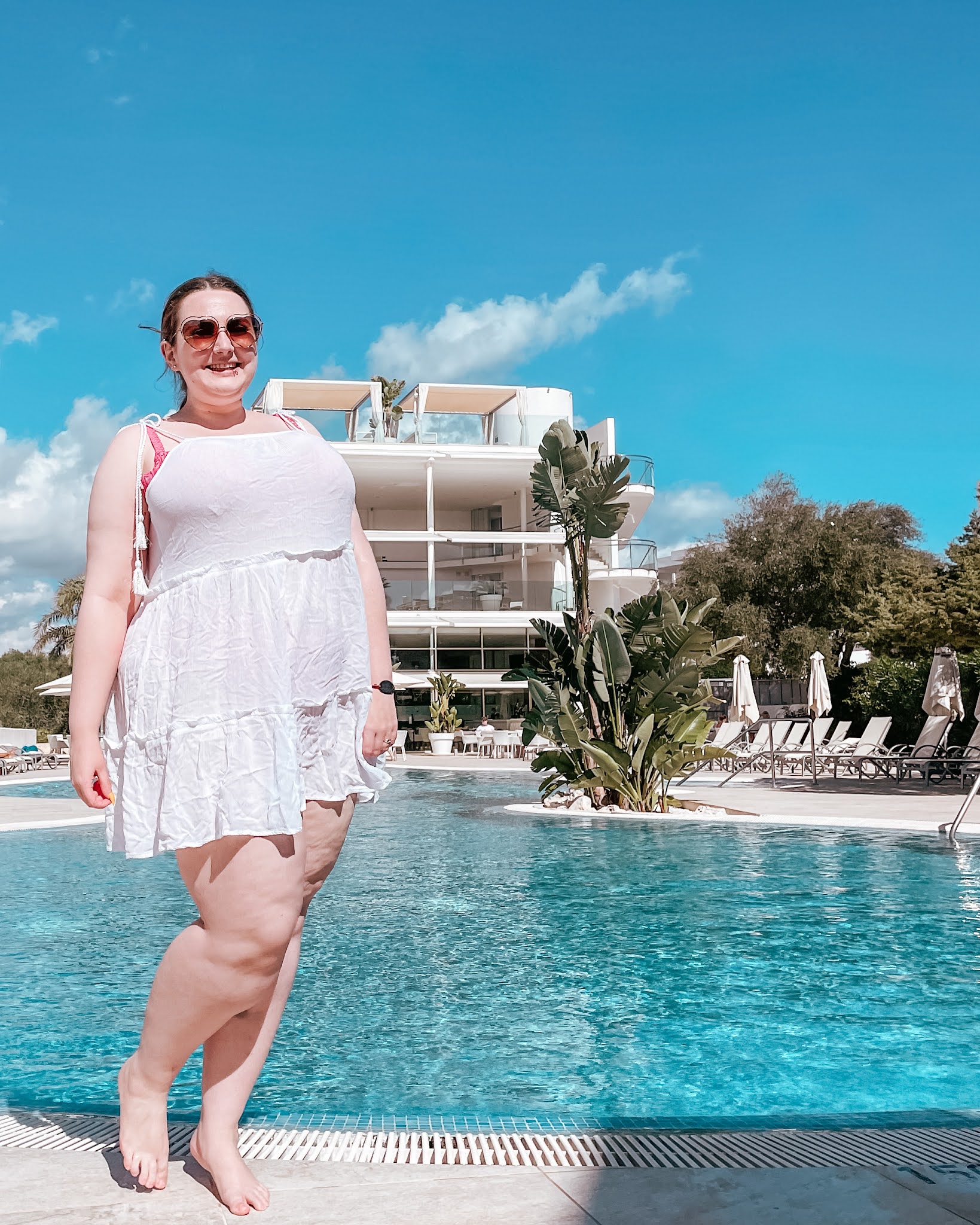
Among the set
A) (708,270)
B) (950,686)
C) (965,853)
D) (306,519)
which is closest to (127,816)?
(306,519)

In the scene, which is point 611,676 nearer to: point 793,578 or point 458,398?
point 793,578

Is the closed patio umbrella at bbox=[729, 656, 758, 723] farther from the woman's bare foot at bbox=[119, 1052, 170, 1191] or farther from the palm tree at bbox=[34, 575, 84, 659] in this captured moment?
the palm tree at bbox=[34, 575, 84, 659]

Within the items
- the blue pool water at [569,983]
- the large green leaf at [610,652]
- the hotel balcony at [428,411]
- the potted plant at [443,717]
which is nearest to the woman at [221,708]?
the blue pool water at [569,983]

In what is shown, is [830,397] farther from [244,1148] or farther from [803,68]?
[244,1148]

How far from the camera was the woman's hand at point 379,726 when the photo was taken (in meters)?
2.43

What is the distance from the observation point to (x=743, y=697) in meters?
21.6

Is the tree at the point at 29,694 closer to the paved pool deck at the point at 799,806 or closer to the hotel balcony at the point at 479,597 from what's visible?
the hotel balcony at the point at 479,597

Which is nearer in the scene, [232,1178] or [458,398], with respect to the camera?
[232,1178]

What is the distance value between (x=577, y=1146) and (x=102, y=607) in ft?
5.36

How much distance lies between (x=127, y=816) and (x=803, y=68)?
2119cm

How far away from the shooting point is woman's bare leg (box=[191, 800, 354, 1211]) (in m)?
2.28

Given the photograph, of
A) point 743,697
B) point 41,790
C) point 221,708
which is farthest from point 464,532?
point 221,708

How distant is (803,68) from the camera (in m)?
19.9

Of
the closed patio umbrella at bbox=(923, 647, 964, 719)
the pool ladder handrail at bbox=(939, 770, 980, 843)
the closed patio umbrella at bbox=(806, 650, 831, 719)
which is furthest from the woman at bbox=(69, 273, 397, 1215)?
the closed patio umbrella at bbox=(806, 650, 831, 719)
